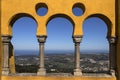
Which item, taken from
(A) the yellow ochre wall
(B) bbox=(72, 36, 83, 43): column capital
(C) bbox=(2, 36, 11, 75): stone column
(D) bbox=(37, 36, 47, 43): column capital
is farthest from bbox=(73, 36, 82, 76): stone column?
(C) bbox=(2, 36, 11, 75): stone column

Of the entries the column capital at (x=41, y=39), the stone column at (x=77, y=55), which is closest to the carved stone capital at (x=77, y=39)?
the stone column at (x=77, y=55)

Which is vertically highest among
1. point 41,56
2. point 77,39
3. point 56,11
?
point 56,11

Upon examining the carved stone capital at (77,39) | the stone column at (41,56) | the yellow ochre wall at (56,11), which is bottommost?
the stone column at (41,56)

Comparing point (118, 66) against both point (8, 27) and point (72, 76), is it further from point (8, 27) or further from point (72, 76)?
point (8, 27)

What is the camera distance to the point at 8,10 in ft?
44.5

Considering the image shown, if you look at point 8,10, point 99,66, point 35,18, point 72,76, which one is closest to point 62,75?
point 72,76

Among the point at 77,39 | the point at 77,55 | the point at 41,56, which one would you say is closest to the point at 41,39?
the point at 41,56

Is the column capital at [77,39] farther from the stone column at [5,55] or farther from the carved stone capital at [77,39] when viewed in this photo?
the stone column at [5,55]

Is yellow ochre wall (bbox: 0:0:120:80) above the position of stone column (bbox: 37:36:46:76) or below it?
above

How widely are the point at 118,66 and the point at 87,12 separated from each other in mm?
2752

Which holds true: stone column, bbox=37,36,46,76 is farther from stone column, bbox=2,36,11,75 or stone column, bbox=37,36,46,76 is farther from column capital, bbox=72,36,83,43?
stone column, bbox=2,36,11,75

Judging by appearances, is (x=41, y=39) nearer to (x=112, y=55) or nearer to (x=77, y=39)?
(x=77, y=39)

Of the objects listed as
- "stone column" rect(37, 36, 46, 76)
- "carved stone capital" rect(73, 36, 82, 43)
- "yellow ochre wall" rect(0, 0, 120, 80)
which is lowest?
"stone column" rect(37, 36, 46, 76)

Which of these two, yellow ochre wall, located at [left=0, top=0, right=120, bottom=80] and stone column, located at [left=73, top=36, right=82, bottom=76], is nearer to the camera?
stone column, located at [left=73, top=36, right=82, bottom=76]
